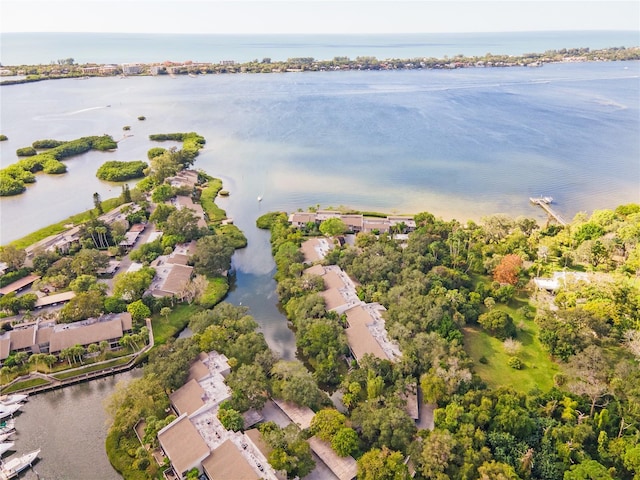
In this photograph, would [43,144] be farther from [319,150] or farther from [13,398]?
[13,398]

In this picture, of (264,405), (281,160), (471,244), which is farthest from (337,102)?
(264,405)

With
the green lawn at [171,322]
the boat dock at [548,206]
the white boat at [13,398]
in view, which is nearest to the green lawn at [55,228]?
the green lawn at [171,322]

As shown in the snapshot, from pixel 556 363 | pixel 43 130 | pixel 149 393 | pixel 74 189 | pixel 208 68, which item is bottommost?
pixel 556 363

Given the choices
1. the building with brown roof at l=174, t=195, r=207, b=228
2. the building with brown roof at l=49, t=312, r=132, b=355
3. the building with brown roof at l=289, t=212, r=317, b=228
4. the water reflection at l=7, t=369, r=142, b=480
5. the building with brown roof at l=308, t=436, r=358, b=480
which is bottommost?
the water reflection at l=7, t=369, r=142, b=480

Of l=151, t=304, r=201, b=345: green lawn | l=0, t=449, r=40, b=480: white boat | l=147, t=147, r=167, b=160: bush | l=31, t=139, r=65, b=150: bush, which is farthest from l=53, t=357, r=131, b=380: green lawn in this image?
l=31, t=139, r=65, b=150: bush

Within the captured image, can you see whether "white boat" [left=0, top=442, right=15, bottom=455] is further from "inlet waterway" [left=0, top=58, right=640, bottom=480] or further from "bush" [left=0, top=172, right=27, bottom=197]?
"bush" [left=0, top=172, right=27, bottom=197]

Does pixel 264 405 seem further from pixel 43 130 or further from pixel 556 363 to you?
pixel 43 130
